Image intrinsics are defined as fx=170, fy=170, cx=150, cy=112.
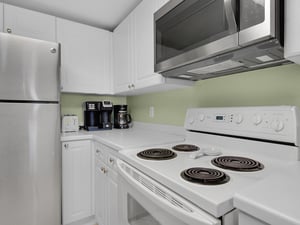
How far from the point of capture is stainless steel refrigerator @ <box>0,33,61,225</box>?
1265mm

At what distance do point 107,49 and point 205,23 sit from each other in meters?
1.55

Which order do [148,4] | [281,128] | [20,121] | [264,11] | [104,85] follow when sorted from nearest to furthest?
[264,11] → [281,128] → [20,121] → [148,4] → [104,85]

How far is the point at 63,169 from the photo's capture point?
1591 mm

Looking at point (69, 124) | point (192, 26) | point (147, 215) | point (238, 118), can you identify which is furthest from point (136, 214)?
point (69, 124)

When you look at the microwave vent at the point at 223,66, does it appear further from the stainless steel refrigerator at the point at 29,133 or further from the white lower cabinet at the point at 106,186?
the stainless steel refrigerator at the point at 29,133

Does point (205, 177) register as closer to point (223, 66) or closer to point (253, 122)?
point (253, 122)

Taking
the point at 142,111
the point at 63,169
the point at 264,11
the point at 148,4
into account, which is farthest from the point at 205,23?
the point at 63,169

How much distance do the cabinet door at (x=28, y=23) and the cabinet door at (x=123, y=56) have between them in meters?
0.68

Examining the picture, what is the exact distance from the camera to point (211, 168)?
30.4 inches

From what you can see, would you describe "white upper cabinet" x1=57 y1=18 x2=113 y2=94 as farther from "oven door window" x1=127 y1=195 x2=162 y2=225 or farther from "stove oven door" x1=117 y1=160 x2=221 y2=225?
"oven door window" x1=127 y1=195 x2=162 y2=225

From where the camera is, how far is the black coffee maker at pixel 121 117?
7.35 ft

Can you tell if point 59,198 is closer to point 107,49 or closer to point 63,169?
point 63,169

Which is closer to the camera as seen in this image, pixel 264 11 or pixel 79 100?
pixel 264 11

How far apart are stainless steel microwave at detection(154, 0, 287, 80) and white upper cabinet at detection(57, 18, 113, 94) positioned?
1080 mm
